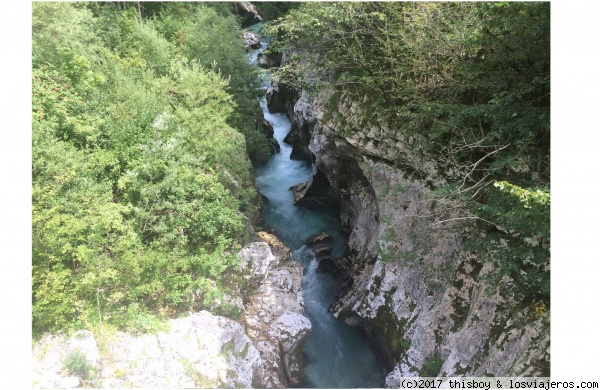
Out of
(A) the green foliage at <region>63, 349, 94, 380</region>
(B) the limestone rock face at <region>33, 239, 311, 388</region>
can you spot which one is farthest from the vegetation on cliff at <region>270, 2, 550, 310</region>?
(A) the green foliage at <region>63, 349, 94, 380</region>

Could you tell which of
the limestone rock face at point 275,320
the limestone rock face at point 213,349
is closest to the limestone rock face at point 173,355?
the limestone rock face at point 213,349

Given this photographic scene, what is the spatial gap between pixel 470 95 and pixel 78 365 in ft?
37.6

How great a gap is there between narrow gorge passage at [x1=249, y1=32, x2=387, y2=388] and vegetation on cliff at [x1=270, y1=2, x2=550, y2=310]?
586cm

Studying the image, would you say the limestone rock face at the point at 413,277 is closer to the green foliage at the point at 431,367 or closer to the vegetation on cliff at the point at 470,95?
the green foliage at the point at 431,367

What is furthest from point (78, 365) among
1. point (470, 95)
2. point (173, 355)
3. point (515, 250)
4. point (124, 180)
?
point (470, 95)

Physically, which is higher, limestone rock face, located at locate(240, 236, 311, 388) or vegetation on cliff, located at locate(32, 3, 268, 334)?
vegetation on cliff, located at locate(32, 3, 268, 334)

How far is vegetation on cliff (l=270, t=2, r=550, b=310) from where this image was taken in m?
7.07

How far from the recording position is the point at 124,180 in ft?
33.0

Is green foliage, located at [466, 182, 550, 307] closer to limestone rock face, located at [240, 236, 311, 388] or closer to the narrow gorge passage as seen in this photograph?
the narrow gorge passage

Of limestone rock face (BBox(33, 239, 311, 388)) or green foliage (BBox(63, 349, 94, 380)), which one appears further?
limestone rock face (BBox(33, 239, 311, 388))

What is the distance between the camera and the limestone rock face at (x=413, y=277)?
763 centimetres

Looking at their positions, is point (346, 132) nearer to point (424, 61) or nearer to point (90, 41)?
point (424, 61)

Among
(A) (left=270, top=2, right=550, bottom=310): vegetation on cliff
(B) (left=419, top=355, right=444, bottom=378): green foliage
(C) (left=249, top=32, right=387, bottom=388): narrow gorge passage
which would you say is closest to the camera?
(A) (left=270, top=2, right=550, bottom=310): vegetation on cliff

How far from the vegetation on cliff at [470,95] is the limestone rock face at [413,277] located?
0.37 m
